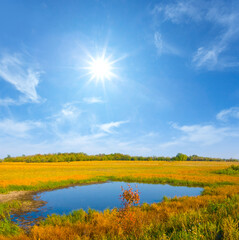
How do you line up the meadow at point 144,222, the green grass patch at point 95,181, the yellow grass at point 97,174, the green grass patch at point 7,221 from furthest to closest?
the yellow grass at point 97,174 → the green grass patch at point 95,181 → the green grass patch at point 7,221 → the meadow at point 144,222

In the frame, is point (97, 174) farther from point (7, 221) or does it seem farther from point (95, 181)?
point (7, 221)

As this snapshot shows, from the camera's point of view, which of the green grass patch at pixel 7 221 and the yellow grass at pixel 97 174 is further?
the yellow grass at pixel 97 174

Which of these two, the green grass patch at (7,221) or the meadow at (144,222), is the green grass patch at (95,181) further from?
the green grass patch at (7,221)

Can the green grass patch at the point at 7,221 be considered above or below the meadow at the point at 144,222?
below

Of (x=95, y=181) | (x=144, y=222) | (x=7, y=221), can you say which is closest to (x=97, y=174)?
(x=95, y=181)

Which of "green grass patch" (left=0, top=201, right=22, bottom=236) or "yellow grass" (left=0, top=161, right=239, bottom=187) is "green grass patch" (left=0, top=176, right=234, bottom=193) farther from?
"green grass patch" (left=0, top=201, right=22, bottom=236)

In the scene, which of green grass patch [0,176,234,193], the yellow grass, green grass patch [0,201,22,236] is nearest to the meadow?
green grass patch [0,201,22,236]

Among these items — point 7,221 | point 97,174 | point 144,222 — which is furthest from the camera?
point 97,174

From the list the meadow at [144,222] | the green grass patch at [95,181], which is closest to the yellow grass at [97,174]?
the green grass patch at [95,181]

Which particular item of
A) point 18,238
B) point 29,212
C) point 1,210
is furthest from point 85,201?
point 18,238

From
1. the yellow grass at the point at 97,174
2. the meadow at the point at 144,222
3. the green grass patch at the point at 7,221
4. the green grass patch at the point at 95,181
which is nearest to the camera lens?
the meadow at the point at 144,222

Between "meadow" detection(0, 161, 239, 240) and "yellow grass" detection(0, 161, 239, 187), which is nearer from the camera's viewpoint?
"meadow" detection(0, 161, 239, 240)

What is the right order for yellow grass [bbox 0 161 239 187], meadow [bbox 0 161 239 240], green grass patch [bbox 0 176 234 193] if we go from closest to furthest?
meadow [bbox 0 161 239 240] < green grass patch [bbox 0 176 234 193] < yellow grass [bbox 0 161 239 187]

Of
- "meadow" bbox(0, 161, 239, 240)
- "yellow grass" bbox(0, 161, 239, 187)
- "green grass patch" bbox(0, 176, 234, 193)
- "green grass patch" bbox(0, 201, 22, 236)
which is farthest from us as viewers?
"yellow grass" bbox(0, 161, 239, 187)
